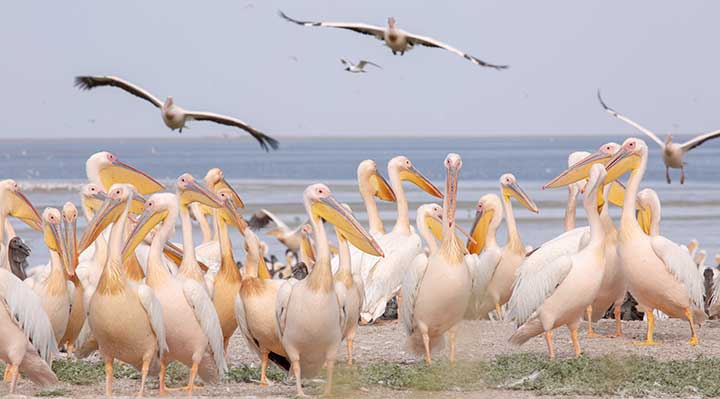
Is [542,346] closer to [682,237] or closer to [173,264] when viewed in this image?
[173,264]

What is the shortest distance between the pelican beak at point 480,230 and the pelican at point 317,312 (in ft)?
10.8

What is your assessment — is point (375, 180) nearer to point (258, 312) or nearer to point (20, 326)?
point (258, 312)

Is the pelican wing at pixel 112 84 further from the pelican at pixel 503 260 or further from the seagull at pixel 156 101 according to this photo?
the pelican at pixel 503 260

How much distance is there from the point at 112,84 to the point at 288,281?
7.11m

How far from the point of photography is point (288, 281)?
6.35 metres

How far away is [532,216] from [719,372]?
53.7ft

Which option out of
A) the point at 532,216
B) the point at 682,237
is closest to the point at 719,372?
the point at 682,237

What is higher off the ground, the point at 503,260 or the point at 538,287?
the point at 538,287

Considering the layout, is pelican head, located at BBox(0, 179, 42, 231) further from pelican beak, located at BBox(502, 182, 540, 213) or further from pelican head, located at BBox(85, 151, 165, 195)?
pelican beak, located at BBox(502, 182, 540, 213)

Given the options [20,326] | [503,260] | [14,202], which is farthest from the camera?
[503,260]

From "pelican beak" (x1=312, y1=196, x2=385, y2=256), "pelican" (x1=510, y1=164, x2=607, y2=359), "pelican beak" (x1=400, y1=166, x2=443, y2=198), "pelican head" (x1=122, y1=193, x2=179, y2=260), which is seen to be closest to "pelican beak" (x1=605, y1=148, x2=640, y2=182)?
"pelican" (x1=510, y1=164, x2=607, y2=359)

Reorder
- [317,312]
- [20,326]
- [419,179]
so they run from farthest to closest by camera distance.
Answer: [419,179] → [20,326] → [317,312]

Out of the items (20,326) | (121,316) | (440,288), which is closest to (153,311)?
(121,316)

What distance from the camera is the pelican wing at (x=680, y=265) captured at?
7.73m
